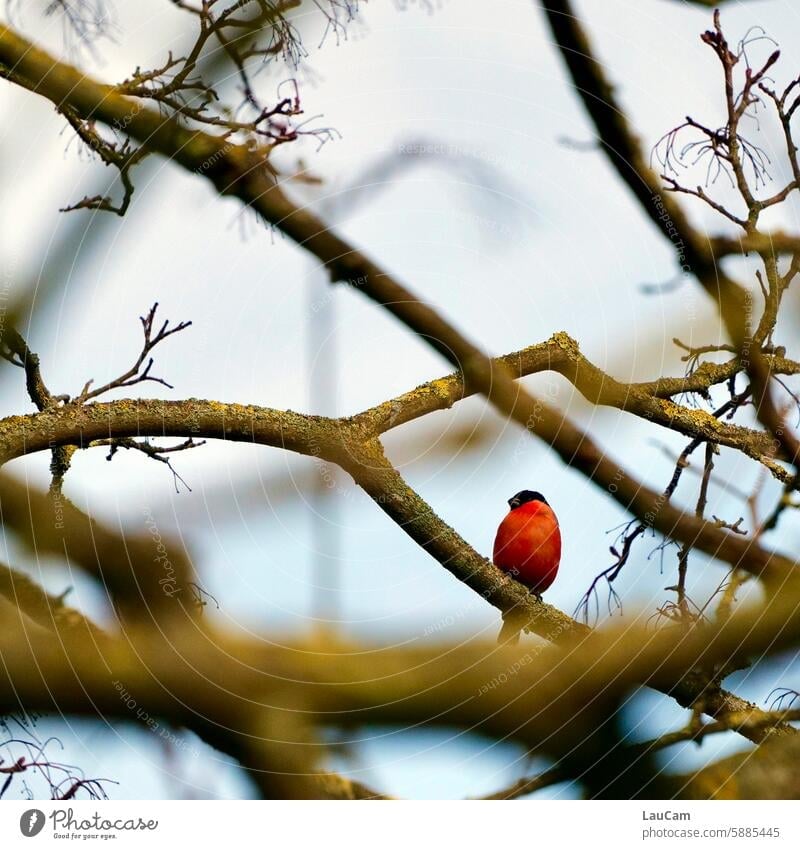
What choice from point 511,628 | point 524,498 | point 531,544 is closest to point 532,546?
point 531,544

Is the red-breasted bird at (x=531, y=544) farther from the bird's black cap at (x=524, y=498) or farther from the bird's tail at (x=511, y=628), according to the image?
the bird's tail at (x=511, y=628)

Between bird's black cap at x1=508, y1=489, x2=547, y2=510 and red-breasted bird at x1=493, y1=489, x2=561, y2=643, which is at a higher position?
bird's black cap at x1=508, y1=489, x2=547, y2=510

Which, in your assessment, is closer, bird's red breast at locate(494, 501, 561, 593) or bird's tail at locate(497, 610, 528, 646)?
bird's tail at locate(497, 610, 528, 646)

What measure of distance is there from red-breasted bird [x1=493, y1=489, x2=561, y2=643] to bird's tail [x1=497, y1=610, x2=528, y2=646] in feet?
1.19

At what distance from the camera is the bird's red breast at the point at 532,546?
75.4 inches

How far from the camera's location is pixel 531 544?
193 cm

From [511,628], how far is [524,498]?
57cm

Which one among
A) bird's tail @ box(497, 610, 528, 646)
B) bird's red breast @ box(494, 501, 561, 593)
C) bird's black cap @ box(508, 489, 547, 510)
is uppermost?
bird's black cap @ box(508, 489, 547, 510)

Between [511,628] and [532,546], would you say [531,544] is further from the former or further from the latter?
[511,628]

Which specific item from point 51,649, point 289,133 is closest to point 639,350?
point 289,133

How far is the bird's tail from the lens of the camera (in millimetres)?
1355

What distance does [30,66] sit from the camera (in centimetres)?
157

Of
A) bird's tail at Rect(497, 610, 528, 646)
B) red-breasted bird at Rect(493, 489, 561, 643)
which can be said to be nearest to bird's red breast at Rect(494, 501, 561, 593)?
red-breasted bird at Rect(493, 489, 561, 643)

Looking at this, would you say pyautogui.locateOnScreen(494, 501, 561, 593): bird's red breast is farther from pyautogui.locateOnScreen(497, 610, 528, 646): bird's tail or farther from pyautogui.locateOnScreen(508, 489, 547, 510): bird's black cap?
pyautogui.locateOnScreen(497, 610, 528, 646): bird's tail
